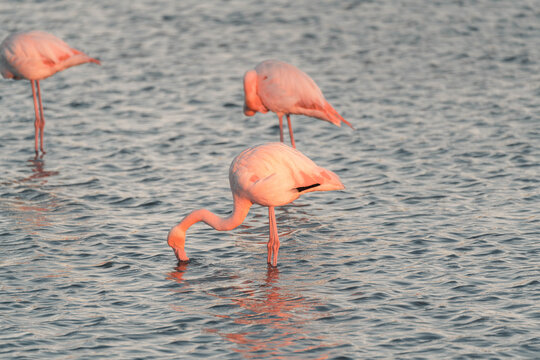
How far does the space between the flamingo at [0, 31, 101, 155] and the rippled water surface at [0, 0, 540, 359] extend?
48.8 inches

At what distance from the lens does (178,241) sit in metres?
11.4

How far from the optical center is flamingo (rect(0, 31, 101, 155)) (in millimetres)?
16656

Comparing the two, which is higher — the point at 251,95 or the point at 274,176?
the point at 251,95

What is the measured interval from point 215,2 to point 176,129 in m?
11.3

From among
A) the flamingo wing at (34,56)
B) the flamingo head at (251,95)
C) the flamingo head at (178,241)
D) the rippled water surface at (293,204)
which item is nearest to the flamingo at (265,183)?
the flamingo head at (178,241)

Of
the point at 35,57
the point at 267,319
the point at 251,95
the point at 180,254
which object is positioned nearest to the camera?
the point at 267,319

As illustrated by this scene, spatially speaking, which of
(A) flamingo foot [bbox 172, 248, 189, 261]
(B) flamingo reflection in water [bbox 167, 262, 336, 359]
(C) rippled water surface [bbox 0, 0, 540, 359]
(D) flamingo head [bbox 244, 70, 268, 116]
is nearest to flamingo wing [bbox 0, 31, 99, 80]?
(C) rippled water surface [bbox 0, 0, 540, 359]

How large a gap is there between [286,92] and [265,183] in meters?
4.31

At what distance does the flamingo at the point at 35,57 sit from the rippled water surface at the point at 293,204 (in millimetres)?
1240

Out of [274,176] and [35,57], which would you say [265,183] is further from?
[35,57]

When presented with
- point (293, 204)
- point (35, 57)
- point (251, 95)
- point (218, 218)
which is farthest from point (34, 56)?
point (218, 218)

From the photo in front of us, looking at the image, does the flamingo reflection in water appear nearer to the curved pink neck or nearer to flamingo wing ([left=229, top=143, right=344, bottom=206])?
the curved pink neck

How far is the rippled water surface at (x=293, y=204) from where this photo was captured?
959 cm

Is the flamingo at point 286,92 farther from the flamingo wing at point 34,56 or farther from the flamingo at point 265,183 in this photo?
the flamingo wing at point 34,56
